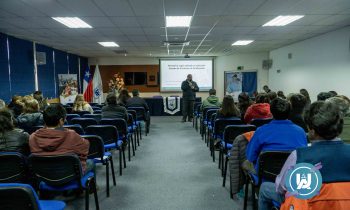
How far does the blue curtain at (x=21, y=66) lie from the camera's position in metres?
7.23

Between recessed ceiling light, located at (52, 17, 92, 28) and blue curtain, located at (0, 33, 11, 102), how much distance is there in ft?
6.61

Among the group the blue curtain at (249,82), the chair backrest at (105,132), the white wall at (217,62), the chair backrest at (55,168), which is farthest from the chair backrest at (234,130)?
the white wall at (217,62)

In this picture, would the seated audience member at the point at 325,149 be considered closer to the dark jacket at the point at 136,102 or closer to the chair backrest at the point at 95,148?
the chair backrest at the point at 95,148

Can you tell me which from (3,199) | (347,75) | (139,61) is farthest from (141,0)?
(139,61)

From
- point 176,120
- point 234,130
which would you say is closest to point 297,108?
point 234,130

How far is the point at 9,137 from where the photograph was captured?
2533 millimetres

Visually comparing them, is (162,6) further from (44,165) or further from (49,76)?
(49,76)

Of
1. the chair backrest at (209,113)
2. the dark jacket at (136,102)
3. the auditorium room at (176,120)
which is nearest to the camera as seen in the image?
the auditorium room at (176,120)

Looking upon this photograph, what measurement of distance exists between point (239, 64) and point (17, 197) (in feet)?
39.3

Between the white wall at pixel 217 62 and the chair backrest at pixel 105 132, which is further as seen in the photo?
the white wall at pixel 217 62

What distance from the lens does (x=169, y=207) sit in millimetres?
2994

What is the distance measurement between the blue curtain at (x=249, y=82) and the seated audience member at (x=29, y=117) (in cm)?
1019

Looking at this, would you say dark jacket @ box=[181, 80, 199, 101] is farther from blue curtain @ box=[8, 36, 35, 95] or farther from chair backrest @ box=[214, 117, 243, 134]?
chair backrest @ box=[214, 117, 243, 134]

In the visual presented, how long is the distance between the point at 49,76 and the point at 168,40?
14.7ft
